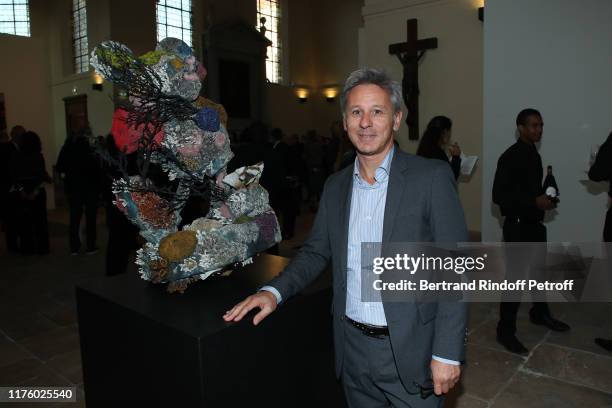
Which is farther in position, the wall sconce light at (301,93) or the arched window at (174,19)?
the wall sconce light at (301,93)

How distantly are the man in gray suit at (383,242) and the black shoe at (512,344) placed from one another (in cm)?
194

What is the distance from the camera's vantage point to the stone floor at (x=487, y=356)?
2.65m

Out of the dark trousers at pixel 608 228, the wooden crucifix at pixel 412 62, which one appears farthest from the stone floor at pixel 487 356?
the wooden crucifix at pixel 412 62

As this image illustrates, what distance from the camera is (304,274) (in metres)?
1.69

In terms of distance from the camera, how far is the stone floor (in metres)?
2.65

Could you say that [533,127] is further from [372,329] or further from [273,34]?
[273,34]

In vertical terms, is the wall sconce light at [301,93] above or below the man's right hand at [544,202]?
above

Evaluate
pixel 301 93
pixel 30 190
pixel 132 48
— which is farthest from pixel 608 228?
pixel 301 93

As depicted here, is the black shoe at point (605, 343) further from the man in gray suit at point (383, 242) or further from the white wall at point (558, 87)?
the man in gray suit at point (383, 242)

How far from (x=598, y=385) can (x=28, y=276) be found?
18.0 ft

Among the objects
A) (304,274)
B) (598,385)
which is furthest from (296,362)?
(598,385)

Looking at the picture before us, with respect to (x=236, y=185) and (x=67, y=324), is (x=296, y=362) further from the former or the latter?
(x=67, y=324)

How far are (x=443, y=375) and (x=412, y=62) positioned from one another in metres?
6.49

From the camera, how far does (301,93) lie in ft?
51.9
